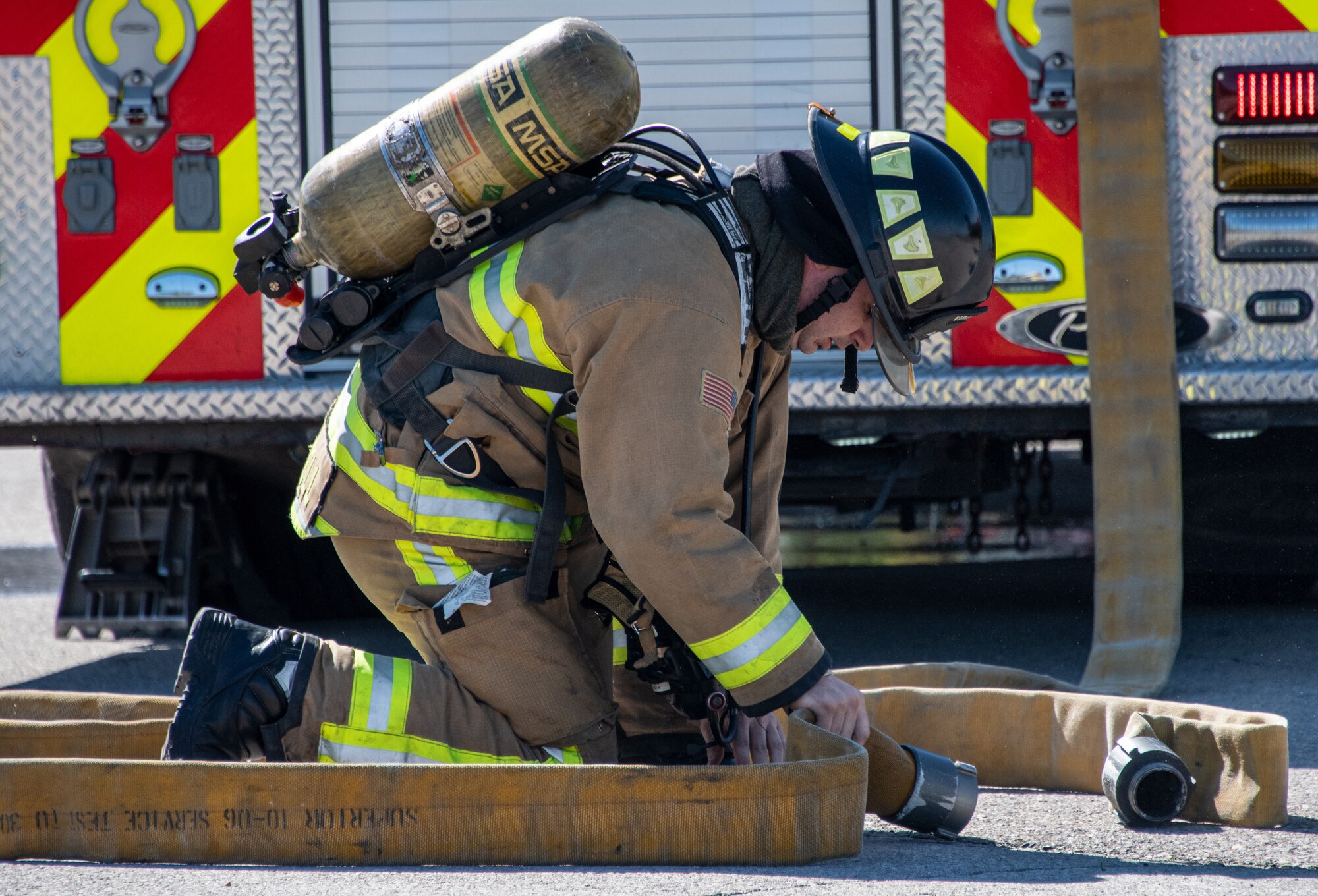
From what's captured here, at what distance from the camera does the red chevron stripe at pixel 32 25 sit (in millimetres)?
3654

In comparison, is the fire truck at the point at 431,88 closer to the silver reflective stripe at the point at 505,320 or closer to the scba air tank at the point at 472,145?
the scba air tank at the point at 472,145

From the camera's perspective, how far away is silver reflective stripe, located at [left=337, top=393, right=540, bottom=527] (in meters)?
2.49

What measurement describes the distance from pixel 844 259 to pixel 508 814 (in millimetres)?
1087

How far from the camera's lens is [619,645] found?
2.78m

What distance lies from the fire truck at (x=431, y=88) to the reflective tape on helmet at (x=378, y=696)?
1434 mm

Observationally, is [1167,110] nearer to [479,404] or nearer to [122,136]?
[479,404]

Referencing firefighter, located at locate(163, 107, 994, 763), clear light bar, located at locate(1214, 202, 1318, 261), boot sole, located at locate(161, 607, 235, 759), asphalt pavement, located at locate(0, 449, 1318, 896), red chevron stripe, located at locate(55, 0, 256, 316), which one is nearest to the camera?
asphalt pavement, located at locate(0, 449, 1318, 896)

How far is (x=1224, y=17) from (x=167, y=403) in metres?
2.81

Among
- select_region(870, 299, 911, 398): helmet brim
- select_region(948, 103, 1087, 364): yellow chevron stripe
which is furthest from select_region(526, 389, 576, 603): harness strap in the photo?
select_region(948, 103, 1087, 364): yellow chevron stripe

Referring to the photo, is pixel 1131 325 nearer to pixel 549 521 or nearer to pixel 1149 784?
pixel 1149 784

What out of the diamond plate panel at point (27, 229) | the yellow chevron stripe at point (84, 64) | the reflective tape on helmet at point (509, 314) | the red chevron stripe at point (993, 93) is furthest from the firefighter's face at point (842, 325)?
the diamond plate panel at point (27, 229)

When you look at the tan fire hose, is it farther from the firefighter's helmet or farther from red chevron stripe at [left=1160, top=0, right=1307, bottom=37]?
red chevron stripe at [left=1160, top=0, right=1307, bottom=37]

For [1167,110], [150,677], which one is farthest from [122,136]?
[1167,110]

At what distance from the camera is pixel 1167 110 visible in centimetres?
363
